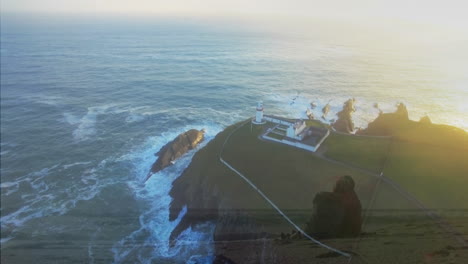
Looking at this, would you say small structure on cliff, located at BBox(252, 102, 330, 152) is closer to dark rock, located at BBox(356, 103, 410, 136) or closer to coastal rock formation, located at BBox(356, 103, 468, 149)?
dark rock, located at BBox(356, 103, 410, 136)

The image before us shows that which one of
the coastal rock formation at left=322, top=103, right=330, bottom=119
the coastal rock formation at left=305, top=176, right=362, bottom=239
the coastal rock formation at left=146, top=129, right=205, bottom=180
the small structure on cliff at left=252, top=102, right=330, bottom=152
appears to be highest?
the coastal rock formation at left=322, top=103, right=330, bottom=119

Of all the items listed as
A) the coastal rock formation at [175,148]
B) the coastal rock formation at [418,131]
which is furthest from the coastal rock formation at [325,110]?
the coastal rock formation at [175,148]

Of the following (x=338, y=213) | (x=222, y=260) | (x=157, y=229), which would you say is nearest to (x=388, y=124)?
(x=338, y=213)

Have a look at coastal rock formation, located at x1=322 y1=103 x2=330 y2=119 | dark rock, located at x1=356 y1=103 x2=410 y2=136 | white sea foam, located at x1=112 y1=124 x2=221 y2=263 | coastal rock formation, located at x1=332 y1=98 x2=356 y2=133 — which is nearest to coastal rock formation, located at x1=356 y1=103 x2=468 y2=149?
dark rock, located at x1=356 y1=103 x2=410 y2=136

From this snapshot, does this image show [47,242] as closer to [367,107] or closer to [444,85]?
[367,107]

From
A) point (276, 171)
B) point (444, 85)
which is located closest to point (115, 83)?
point (276, 171)

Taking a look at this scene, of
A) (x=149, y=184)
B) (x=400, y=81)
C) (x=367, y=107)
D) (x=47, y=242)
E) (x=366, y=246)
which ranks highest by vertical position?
(x=400, y=81)

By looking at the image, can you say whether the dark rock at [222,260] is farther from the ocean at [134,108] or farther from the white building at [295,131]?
the white building at [295,131]
